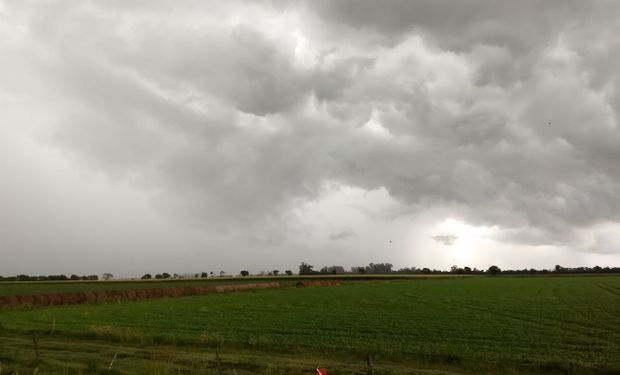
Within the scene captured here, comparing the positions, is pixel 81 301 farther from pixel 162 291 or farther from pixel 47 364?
pixel 47 364

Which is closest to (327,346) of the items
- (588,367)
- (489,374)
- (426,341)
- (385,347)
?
(385,347)

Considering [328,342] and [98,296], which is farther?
[98,296]

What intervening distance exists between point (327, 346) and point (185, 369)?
8.88 m

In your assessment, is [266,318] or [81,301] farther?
[81,301]

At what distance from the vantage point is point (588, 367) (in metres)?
21.0

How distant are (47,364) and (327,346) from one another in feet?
45.7

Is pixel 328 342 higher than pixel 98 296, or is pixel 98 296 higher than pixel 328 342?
pixel 98 296

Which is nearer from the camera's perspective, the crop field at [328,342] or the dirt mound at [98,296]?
the crop field at [328,342]

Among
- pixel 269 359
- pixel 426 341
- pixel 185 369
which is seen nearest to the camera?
pixel 185 369

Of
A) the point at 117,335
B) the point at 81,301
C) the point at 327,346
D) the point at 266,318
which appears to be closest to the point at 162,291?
the point at 81,301

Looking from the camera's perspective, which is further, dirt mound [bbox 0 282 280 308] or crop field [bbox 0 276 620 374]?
dirt mound [bbox 0 282 280 308]

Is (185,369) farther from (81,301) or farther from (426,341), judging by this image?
(81,301)

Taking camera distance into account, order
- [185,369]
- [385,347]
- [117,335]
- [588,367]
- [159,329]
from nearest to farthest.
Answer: [185,369], [588,367], [385,347], [117,335], [159,329]

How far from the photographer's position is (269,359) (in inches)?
893
